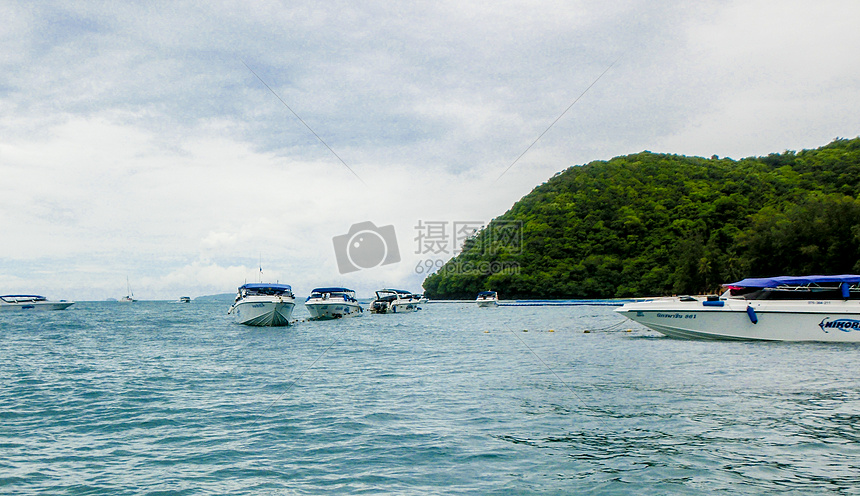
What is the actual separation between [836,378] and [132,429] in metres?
18.1

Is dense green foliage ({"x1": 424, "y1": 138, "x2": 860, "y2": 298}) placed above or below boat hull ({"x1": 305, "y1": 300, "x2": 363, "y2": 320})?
above

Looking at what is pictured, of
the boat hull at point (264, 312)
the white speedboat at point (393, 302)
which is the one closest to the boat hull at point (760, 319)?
the boat hull at point (264, 312)

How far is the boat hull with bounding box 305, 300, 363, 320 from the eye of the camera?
175ft

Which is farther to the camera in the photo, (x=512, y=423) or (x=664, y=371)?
(x=664, y=371)

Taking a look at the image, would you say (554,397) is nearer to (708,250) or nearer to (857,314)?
(857,314)

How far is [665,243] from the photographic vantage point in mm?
104625

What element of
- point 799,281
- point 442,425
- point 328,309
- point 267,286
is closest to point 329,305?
point 328,309

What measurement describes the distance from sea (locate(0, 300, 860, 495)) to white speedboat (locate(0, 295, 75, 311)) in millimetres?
75799

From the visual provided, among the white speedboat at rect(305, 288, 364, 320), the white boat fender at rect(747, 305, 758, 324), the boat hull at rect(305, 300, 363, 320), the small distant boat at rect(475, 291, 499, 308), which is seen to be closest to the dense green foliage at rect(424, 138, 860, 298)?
the small distant boat at rect(475, 291, 499, 308)

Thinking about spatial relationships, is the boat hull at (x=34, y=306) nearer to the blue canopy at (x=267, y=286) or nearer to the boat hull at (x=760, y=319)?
the blue canopy at (x=267, y=286)

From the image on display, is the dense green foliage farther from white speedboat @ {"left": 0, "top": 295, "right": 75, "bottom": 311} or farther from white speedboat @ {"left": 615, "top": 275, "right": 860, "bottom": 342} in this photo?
white speedboat @ {"left": 0, "top": 295, "right": 75, "bottom": 311}

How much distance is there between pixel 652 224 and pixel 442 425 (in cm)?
10598

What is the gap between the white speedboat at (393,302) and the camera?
72.6 metres

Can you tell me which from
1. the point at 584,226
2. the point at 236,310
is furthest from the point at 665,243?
the point at 236,310
